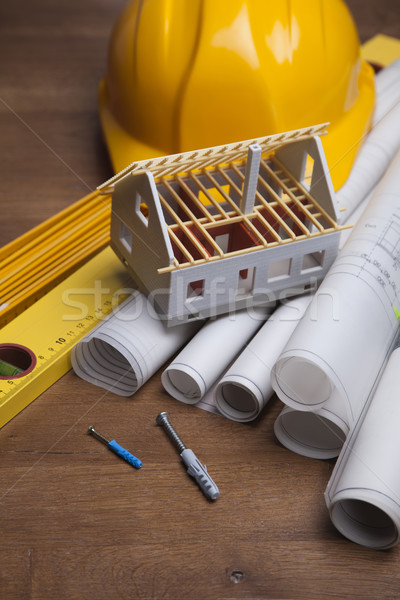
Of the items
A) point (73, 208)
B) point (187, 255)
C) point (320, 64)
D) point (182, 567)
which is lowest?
point (182, 567)

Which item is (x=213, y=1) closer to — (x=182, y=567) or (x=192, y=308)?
(x=192, y=308)

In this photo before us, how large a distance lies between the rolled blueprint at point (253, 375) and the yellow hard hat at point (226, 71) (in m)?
0.68

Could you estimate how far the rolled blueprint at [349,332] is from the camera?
61.5 inches

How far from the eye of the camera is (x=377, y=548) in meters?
1.43

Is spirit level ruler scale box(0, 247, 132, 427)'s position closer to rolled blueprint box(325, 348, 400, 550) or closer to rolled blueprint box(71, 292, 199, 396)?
rolled blueprint box(71, 292, 199, 396)

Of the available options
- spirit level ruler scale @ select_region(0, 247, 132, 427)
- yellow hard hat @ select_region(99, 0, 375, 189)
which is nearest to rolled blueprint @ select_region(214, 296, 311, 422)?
spirit level ruler scale @ select_region(0, 247, 132, 427)

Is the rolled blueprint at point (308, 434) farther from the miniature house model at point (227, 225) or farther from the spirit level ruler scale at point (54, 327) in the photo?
the spirit level ruler scale at point (54, 327)

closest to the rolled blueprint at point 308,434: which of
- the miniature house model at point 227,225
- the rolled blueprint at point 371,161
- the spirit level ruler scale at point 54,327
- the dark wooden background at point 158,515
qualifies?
the dark wooden background at point 158,515

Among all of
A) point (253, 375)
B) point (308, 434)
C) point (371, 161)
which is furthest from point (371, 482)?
point (371, 161)

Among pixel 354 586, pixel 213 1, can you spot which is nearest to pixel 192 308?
pixel 354 586

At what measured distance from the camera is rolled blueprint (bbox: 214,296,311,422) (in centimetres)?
165

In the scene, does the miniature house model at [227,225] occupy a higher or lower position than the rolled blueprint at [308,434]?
higher

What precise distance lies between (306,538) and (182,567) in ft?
0.86

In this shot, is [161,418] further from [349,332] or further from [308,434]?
[349,332]
